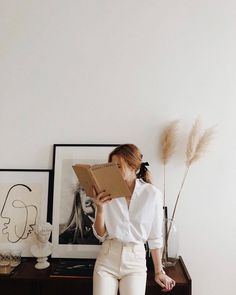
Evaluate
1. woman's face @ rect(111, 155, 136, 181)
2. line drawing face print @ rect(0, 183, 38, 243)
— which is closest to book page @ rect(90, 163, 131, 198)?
woman's face @ rect(111, 155, 136, 181)

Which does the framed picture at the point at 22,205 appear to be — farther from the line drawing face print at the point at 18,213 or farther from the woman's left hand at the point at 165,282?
the woman's left hand at the point at 165,282

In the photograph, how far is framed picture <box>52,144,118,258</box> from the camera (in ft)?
6.88

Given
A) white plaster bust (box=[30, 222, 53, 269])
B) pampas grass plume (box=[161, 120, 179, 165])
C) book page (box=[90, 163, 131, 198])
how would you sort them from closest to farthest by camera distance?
1. book page (box=[90, 163, 131, 198])
2. white plaster bust (box=[30, 222, 53, 269])
3. pampas grass plume (box=[161, 120, 179, 165])

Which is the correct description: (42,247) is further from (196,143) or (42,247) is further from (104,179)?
(196,143)

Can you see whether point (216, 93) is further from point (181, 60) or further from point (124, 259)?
point (124, 259)

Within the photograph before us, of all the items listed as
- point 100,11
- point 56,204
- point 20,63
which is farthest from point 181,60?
point 56,204

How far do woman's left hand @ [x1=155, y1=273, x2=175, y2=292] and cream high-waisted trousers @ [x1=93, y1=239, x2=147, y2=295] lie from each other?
0.10m

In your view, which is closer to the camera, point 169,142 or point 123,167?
point 123,167

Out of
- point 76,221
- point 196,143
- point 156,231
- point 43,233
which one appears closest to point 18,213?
point 43,233

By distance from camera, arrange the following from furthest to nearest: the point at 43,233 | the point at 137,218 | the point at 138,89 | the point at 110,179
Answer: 1. the point at 138,89
2. the point at 43,233
3. the point at 137,218
4. the point at 110,179

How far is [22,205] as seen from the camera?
216 centimetres

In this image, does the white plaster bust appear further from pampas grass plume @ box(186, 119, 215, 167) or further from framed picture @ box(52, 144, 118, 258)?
pampas grass plume @ box(186, 119, 215, 167)

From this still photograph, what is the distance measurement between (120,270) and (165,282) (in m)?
0.27

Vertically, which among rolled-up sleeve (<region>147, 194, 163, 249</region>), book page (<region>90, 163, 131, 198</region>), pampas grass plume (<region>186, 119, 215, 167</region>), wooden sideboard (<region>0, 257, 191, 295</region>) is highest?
pampas grass plume (<region>186, 119, 215, 167</region>)
